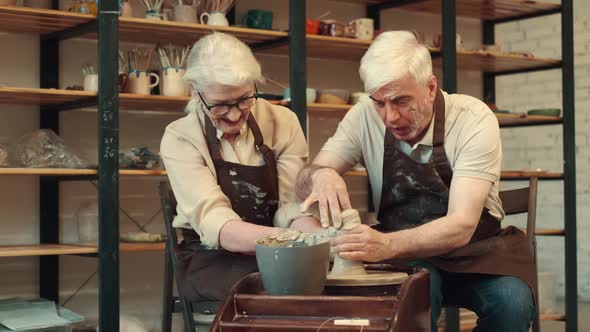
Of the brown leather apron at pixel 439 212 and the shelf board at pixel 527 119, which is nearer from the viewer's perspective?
the brown leather apron at pixel 439 212

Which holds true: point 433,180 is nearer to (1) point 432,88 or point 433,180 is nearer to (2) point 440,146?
(2) point 440,146

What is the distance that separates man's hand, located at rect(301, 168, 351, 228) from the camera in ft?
6.94

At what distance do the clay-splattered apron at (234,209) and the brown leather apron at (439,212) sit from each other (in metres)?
0.35

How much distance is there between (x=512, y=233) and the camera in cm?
259

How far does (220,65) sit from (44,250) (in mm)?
1870

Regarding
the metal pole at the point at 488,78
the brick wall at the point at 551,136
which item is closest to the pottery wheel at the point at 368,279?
the metal pole at the point at 488,78

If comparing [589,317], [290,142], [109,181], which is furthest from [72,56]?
[589,317]

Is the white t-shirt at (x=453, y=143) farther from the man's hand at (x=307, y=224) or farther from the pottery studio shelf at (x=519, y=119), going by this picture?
the pottery studio shelf at (x=519, y=119)

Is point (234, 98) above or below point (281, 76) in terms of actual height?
below

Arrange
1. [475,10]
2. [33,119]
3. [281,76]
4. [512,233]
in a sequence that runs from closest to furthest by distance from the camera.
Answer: [512,233], [33,119], [281,76], [475,10]

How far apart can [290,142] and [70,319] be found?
5.85 ft

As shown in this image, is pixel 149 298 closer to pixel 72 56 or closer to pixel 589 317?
pixel 72 56

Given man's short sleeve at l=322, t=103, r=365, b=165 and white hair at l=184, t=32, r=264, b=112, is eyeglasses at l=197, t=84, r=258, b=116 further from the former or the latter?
man's short sleeve at l=322, t=103, r=365, b=165

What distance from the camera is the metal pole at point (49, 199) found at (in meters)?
4.33
